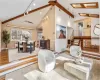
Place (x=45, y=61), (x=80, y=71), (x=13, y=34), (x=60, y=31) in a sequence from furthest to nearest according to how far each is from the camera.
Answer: (x=13, y=34)
(x=60, y=31)
(x=45, y=61)
(x=80, y=71)

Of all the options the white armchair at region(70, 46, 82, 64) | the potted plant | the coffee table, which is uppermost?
the potted plant

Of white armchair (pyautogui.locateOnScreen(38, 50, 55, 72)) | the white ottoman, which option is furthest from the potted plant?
the white ottoman

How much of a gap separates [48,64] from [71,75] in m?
0.74

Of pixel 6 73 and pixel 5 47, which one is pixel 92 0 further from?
pixel 5 47

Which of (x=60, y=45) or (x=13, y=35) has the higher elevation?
(x=13, y=35)

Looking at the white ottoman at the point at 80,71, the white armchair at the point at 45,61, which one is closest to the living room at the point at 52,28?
the white armchair at the point at 45,61

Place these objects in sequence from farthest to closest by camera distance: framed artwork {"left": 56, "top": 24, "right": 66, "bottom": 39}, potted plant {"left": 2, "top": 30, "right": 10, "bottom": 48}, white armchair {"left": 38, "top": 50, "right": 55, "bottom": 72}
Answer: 1. potted plant {"left": 2, "top": 30, "right": 10, "bottom": 48}
2. framed artwork {"left": 56, "top": 24, "right": 66, "bottom": 39}
3. white armchair {"left": 38, "top": 50, "right": 55, "bottom": 72}

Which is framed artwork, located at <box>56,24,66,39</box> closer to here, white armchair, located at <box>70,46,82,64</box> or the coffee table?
white armchair, located at <box>70,46,82,64</box>

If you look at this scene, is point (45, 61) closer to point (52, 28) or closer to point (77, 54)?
point (77, 54)

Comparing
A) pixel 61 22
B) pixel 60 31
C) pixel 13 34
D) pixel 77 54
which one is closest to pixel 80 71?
pixel 77 54

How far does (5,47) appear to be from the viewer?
789 centimetres

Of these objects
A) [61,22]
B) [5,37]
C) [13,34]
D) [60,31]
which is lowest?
[5,37]

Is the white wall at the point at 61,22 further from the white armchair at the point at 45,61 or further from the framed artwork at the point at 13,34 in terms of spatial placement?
the white armchair at the point at 45,61

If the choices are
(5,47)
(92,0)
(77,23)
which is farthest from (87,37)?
(5,47)
